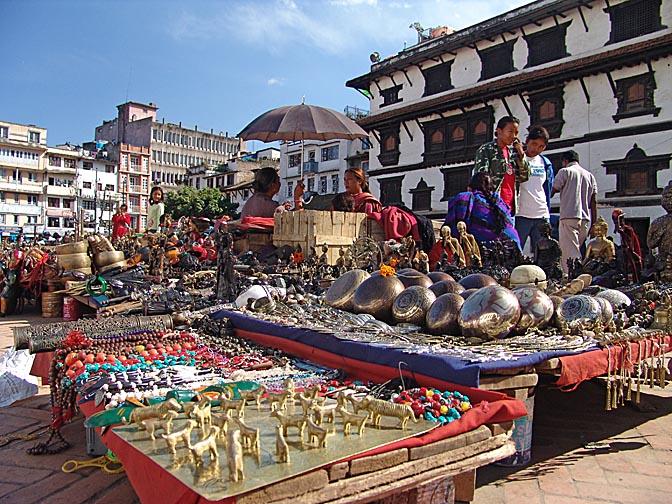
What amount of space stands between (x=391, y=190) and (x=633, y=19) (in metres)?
13.2

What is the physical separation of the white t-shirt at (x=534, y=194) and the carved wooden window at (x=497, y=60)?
54.1 ft

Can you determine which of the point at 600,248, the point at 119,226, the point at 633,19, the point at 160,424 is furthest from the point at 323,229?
the point at 633,19

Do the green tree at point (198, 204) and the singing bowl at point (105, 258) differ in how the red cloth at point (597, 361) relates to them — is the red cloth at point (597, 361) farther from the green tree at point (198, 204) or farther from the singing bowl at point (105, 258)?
the green tree at point (198, 204)

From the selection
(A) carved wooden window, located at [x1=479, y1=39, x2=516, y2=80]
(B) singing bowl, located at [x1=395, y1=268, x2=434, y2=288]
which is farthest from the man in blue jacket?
(A) carved wooden window, located at [x1=479, y1=39, x2=516, y2=80]

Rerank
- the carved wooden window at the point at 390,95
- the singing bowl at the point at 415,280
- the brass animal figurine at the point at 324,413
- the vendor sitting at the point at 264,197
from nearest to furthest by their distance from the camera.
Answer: the brass animal figurine at the point at 324,413 → the singing bowl at the point at 415,280 → the vendor sitting at the point at 264,197 → the carved wooden window at the point at 390,95

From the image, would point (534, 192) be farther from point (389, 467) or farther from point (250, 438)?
point (250, 438)

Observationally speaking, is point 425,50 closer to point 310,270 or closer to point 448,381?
point 310,270

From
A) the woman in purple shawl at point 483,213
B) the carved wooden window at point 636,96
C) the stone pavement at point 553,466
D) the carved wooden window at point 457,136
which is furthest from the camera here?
the carved wooden window at point 457,136

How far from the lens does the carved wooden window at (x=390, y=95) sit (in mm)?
28891

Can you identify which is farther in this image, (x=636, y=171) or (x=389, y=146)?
(x=389, y=146)

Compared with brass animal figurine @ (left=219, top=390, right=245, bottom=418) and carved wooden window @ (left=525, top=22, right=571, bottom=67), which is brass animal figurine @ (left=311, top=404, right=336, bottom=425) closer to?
brass animal figurine @ (left=219, top=390, right=245, bottom=418)

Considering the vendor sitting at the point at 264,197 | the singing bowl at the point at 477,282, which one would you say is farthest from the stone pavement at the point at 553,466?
the vendor sitting at the point at 264,197

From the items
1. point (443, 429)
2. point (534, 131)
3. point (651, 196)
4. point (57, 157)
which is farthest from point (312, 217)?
point (57, 157)

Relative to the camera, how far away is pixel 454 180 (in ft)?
83.1
